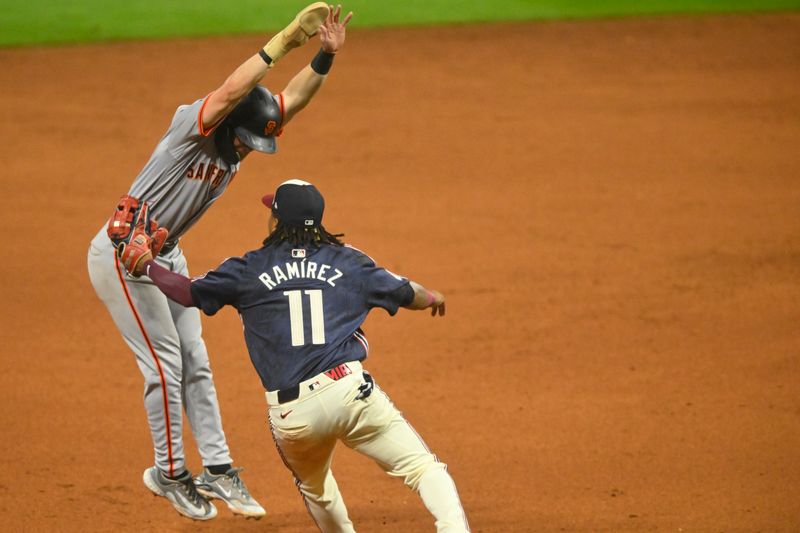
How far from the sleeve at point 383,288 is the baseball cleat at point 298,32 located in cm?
114

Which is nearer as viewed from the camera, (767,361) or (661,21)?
(767,361)

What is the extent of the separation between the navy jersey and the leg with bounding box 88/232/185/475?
782 mm

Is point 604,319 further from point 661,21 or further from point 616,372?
point 661,21

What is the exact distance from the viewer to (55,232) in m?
10.9

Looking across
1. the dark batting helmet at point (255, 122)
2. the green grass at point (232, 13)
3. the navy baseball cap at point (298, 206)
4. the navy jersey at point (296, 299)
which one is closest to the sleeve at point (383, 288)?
the navy jersey at point (296, 299)

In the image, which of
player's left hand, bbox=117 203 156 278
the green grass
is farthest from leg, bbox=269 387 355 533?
the green grass

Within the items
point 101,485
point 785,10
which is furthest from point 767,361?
point 785,10

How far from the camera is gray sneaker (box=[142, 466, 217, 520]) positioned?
639 cm

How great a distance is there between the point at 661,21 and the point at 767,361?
9.20 meters

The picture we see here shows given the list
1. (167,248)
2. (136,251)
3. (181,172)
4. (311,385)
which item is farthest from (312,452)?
(181,172)

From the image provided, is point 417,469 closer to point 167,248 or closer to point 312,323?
point 312,323

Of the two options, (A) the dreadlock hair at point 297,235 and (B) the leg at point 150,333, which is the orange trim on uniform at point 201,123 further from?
(B) the leg at point 150,333

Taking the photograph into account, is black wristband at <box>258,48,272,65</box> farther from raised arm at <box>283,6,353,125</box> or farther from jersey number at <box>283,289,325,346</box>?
jersey number at <box>283,289,325,346</box>

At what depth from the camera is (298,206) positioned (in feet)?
17.8
